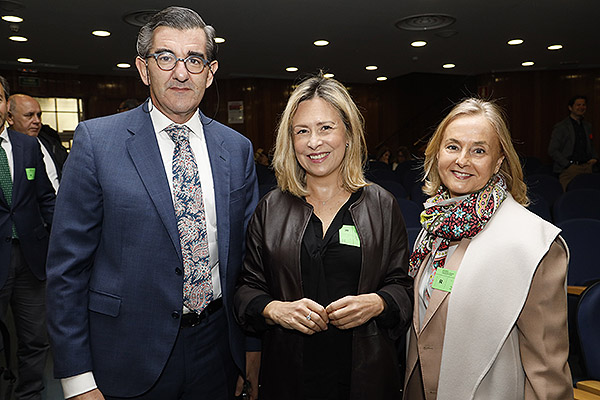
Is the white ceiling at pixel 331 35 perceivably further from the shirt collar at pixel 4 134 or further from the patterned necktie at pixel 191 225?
the patterned necktie at pixel 191 225

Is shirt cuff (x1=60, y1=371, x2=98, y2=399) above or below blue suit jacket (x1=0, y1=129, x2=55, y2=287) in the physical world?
below

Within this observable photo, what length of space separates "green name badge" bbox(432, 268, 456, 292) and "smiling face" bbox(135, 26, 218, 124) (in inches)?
40.4

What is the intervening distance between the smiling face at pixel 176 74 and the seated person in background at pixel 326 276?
0.40 meters

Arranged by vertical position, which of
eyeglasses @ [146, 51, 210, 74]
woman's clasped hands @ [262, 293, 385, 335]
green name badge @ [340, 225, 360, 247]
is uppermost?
eyeglasses @ [146, 51, 210, 74]

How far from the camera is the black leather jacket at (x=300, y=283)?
62.5 inches

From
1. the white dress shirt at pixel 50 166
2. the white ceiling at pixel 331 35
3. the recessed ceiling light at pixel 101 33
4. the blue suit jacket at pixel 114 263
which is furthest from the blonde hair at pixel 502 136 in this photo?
the recessed ceiling light at pixel 101 33

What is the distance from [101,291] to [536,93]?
40.5 feet

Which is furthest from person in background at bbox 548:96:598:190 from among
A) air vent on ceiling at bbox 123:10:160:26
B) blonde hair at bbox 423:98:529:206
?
blonde hair at bbox 423:98:529:206

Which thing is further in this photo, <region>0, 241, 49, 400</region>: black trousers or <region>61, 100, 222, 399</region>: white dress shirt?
<region>0, 241, 49, 400</region>: black trousers

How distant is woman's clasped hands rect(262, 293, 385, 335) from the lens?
1458 millimetres

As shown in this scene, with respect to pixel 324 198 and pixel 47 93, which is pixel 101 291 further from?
pixel 47 93

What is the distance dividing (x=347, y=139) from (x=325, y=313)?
686mm

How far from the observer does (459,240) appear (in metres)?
1.60

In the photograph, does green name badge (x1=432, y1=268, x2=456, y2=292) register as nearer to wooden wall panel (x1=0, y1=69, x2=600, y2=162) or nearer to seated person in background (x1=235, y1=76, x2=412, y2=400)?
seated person in background (x1=235, y1=76, x2=412, y2=400)
